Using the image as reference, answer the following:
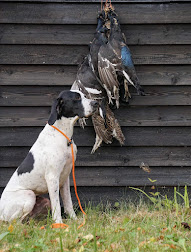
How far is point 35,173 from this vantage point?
3.73 metres

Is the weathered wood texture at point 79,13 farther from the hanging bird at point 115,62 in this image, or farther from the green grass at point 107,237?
the green grass at point 107,237

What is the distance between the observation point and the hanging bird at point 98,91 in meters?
4.41

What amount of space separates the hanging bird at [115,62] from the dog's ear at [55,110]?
898 millimetres

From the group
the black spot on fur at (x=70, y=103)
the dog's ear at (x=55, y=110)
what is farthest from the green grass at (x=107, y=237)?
the black spot on fur at (x=70, y=103)

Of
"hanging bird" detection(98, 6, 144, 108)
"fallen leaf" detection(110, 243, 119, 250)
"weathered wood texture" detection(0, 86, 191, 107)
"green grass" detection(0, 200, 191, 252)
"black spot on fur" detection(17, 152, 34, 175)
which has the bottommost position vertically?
"green grass" detection(0, 200, 191, 252)

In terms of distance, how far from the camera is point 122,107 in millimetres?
4730

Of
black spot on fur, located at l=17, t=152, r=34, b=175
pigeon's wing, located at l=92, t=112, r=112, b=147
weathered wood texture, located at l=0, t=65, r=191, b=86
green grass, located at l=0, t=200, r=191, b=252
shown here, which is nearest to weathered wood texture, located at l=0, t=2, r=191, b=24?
weathered wood texture, located at l=0, t=65, r=191, b=86

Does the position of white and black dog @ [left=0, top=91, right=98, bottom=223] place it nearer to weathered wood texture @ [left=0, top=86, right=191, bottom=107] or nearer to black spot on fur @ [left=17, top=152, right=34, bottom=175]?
black spot on fur @ [left=17, top=152, right=34, bottom=175]

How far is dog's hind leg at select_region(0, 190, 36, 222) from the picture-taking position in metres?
3.62

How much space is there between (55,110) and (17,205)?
3.30 ft

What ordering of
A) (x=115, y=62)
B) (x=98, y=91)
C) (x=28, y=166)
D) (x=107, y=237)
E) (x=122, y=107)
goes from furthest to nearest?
(x=122, y=107), (x=98, y=91), (x=115, y=62), (x=28, y=166), (x=107, y=237)

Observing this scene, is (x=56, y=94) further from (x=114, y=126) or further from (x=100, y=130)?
(x=114, y=126)

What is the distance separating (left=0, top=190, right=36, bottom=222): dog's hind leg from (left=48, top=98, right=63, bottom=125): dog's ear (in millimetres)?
787

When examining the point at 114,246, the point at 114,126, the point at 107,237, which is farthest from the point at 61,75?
the point at 114,246
